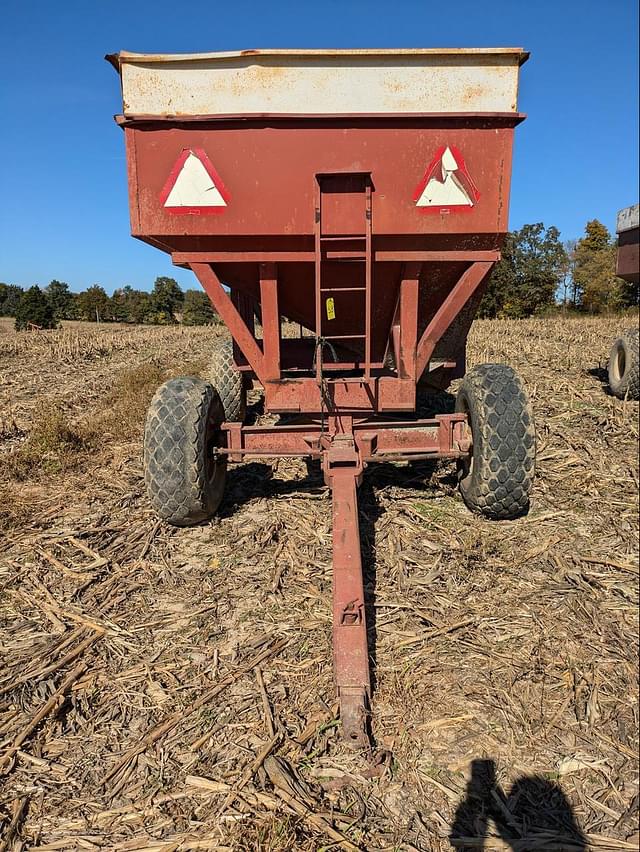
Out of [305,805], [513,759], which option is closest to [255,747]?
[305,805]

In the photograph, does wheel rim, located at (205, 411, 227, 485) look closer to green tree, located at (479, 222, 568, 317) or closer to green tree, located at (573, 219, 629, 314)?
green tree, located at (573, 219, 629, 314)

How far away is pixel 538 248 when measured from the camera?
1302 inches

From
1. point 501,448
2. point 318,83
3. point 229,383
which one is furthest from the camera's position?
point 229,383

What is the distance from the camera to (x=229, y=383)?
233 inches

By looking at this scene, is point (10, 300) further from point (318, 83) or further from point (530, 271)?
point (318, 83)

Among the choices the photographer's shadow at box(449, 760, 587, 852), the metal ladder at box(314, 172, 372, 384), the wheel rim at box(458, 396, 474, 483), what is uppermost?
the metal ladder at box(314, 172, 372, 384)

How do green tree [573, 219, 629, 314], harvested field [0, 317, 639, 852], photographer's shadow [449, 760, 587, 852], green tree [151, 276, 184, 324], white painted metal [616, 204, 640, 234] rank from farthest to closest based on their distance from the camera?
1. green tree [151, 276, 184, 324]
2. green tree [573, 219, 629, 314]
3. harvested field [0, 317, 639, 852]
4. photographer's shadow [449, 760, 587, 852]
5. white painted metal [616, 204, 640, 234]

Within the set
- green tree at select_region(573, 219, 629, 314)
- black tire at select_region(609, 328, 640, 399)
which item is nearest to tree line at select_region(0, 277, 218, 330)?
green tree at select_region(573, 219, 629, 314)

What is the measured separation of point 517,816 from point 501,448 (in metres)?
2.19

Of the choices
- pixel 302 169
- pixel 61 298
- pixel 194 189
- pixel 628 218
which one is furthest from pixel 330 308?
pixel 61 298

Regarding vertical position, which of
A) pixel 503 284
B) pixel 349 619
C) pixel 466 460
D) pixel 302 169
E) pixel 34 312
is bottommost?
pixel 349 619

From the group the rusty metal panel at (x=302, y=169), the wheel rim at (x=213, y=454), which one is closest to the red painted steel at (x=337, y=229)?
the rusty metal panel at (x=302, y=169)

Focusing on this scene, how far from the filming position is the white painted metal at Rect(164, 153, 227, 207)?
3.54 meters

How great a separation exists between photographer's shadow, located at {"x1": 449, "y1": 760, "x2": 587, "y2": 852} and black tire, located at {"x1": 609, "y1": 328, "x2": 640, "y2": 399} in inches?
234
